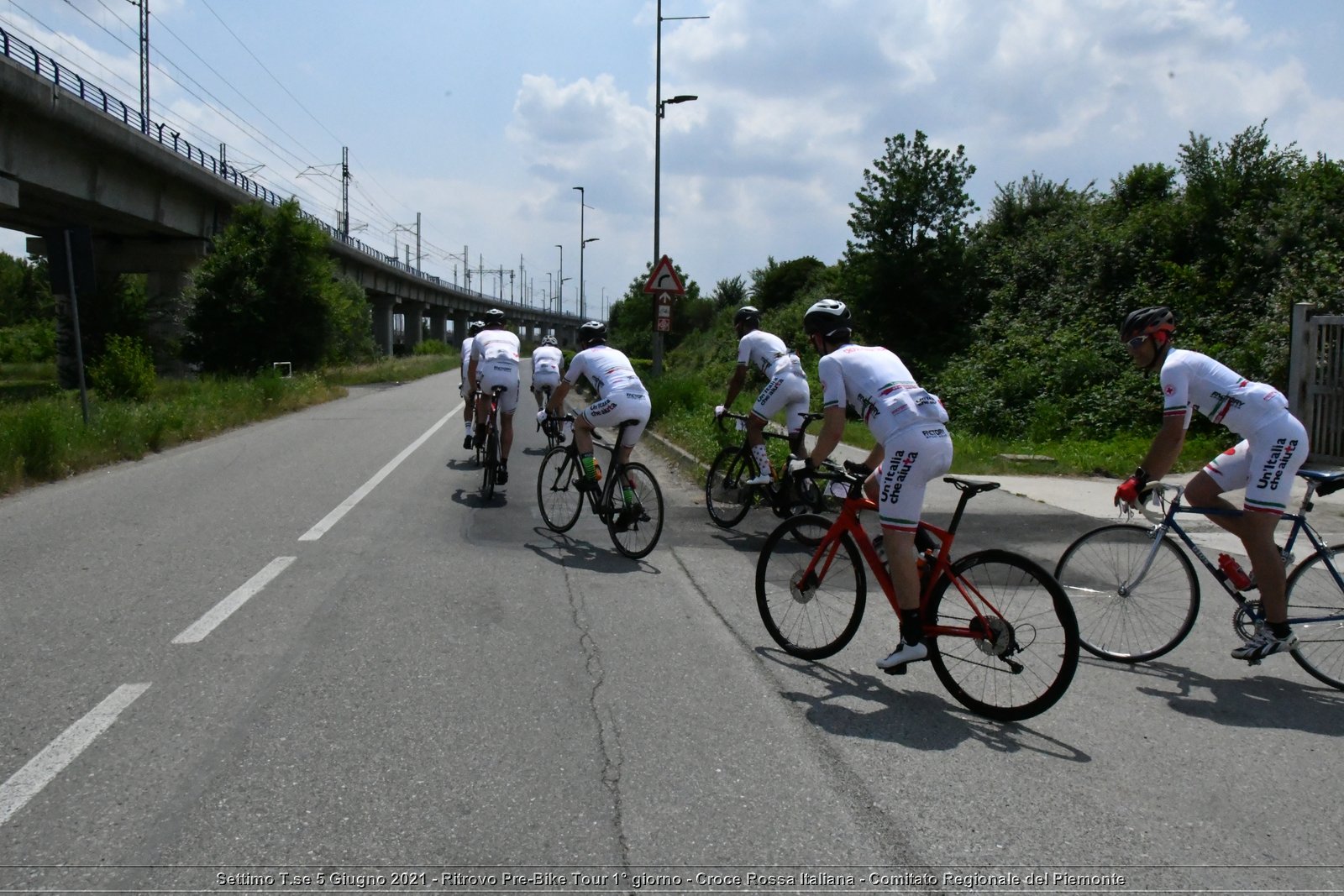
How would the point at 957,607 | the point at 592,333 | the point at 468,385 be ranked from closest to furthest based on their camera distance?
1. the point at 957,607
2. the point at 592,333
3. the point at 468,385

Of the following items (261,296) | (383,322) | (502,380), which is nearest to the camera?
(502,380)

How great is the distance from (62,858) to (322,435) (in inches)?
619

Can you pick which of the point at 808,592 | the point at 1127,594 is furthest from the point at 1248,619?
the point at 808,592

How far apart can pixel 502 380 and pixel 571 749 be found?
691 centimetres

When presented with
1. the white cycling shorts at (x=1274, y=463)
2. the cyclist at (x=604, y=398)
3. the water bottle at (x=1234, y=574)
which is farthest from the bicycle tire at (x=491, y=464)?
the white cycling shorts at (x=1274, y=463)

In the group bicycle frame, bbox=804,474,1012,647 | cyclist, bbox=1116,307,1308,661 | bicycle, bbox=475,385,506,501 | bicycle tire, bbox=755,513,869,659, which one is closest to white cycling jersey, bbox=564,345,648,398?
bicycle, bbox=475,385,506,501

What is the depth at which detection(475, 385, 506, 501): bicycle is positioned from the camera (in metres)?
10.6

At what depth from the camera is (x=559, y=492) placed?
891 cm

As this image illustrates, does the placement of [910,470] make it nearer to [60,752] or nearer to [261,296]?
[60,752]

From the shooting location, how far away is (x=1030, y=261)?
25172mm

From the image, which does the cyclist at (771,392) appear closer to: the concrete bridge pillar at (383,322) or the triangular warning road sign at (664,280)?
the triangular warning road sign at (664,280)

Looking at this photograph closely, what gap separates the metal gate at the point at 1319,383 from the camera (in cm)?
1312

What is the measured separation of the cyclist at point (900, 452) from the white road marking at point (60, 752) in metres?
3.43

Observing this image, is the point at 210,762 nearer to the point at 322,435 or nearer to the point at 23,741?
the point at 23,741
